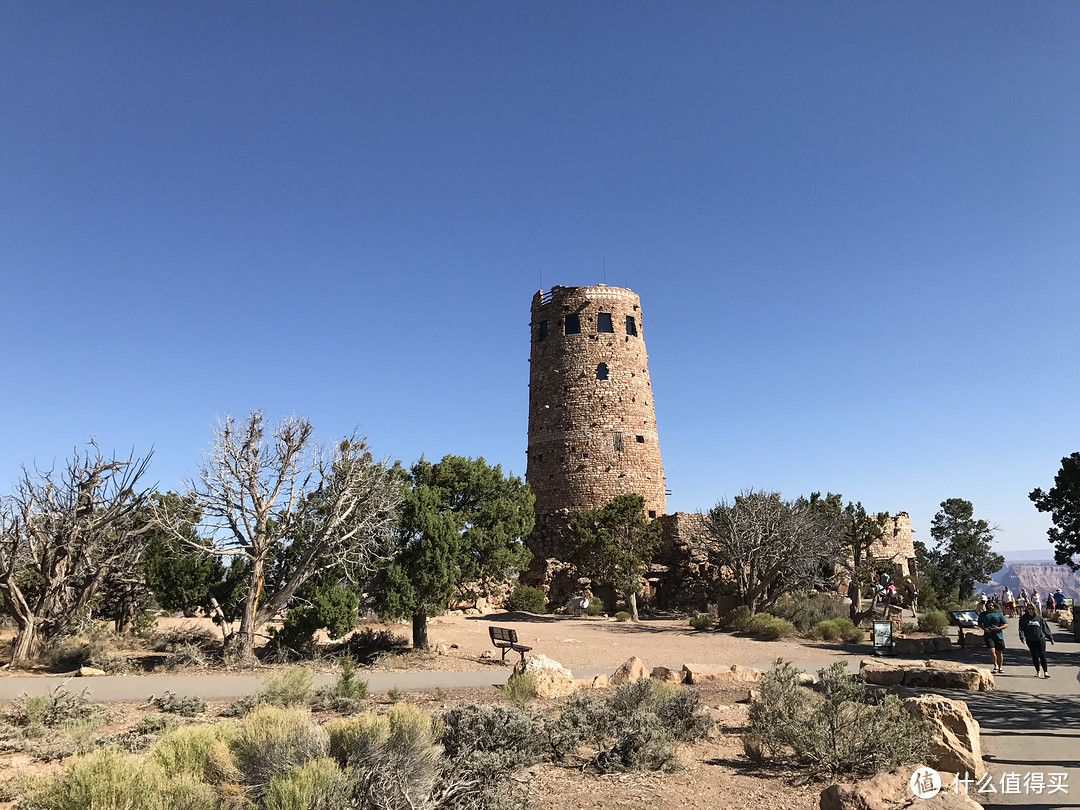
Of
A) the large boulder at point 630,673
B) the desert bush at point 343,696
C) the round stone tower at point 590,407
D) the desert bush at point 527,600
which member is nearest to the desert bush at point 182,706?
the desert bush at point 343,696

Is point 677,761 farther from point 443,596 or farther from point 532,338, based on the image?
point 532,338

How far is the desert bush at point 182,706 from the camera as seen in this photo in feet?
31.5

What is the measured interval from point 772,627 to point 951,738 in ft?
47.7

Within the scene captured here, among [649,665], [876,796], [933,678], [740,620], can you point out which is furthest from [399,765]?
[740,620]

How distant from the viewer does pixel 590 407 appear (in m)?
36.1

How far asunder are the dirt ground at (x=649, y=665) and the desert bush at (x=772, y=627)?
23.2 inches

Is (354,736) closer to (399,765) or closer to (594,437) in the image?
(399,765)

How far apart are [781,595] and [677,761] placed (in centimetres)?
2022

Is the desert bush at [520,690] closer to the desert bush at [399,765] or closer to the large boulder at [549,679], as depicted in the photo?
the large boulder at [549,679]

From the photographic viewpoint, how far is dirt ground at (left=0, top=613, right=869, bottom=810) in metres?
6.54

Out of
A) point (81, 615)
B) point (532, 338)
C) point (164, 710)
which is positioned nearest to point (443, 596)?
point (164, 710)

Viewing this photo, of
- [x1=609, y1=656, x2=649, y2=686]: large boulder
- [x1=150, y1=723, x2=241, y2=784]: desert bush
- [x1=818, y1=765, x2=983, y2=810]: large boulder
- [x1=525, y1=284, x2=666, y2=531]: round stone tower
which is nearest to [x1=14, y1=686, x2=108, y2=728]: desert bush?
[x1=150, y1=723, x2=241, y2=784]: desert bush

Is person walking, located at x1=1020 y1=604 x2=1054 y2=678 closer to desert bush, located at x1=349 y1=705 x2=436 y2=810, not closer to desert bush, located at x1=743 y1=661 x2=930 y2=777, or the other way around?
desert bush, located at x1=743 y1=661 x2=930 y2=777

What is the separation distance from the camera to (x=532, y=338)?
39.3 meters
